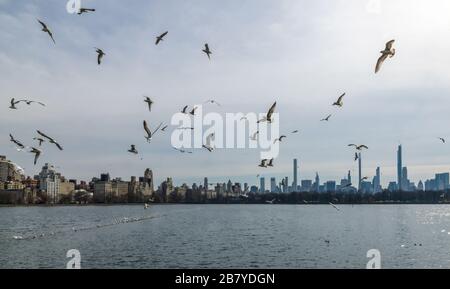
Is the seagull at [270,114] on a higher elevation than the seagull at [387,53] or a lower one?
lower

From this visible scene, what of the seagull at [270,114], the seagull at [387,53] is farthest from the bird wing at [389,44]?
the seagull at [270,114]

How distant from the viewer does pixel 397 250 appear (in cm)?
4441

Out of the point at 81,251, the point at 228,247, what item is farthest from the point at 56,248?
the point at 228,247

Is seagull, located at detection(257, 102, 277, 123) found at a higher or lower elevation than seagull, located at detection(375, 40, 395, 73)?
lower

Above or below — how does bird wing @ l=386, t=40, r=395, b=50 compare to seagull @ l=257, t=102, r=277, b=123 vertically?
above

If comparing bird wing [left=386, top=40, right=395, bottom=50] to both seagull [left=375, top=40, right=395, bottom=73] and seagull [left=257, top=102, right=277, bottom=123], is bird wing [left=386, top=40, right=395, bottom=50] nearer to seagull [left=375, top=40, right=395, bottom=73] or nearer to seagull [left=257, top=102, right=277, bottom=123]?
seagull [left=375, top=40, right=395, bottom=73]

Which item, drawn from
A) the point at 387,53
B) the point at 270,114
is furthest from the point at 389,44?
the point at 270,114

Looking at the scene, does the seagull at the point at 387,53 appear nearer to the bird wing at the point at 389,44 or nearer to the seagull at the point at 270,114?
the bird wing at the point at 389,44

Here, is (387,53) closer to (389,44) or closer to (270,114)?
(389,44)

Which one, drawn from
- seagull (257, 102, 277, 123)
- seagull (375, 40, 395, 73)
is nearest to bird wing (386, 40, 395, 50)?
seagull (375, 40, 395, 73)
